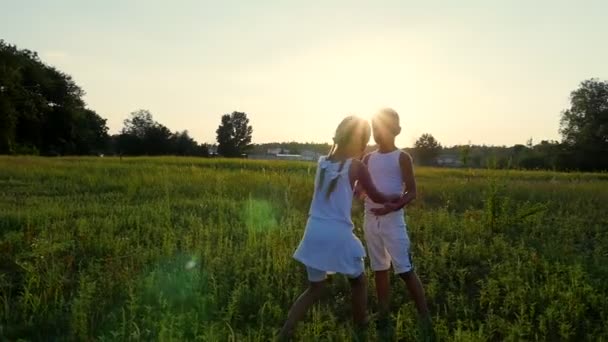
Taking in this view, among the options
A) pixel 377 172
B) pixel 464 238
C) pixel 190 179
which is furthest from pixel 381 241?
pixel 190 179

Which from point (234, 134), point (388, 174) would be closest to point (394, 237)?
point (388, 174)

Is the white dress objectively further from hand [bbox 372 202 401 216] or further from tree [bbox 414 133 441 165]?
tree [bbox 414 133 441 165]

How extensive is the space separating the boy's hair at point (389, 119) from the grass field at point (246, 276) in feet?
5.46

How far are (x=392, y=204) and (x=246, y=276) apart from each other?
6.99ft

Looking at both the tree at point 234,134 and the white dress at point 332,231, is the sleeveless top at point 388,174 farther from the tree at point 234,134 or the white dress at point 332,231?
the tree at point 234,134

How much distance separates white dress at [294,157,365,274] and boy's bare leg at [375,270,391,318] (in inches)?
30.3

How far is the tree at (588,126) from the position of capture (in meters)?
65.4

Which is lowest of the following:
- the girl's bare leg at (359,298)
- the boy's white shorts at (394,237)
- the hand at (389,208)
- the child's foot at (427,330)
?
the child's foot at (427,330)

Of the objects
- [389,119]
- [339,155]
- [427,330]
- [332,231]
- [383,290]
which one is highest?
[389,119]

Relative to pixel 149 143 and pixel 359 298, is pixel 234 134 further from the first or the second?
pixel 359 298

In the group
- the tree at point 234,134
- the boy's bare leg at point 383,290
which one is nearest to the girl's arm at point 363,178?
the boy's bare leg at point 383,290

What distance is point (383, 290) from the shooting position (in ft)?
17.5

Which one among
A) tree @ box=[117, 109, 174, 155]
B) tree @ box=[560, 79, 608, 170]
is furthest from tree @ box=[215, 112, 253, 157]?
tree @ box=[560, 79, 608, 170]

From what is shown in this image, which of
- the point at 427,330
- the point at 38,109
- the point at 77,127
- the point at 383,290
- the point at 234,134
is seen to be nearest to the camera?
the point at 427,330
